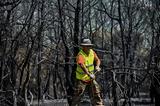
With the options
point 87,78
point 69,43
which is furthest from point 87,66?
point 69,43

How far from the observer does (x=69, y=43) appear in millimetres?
18016

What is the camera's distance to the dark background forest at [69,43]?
1259 cm

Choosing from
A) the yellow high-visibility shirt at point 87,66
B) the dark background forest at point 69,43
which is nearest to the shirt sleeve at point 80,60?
the yellow high-visibility shirt at point 87,66

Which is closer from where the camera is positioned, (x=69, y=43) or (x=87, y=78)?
(x=87, y=78)

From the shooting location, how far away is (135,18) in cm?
3256

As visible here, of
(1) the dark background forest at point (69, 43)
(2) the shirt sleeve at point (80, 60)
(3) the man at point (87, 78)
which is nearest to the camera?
(2) the shirt sleeve at point (80, 60)

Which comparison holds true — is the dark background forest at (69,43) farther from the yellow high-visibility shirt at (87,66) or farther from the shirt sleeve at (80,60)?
the shirt sleeve at (80,60)

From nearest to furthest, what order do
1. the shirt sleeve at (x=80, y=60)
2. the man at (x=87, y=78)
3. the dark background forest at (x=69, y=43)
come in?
the shirt sleeve at (x=80, y=60)
the man at (x=87, y=78)
the dark background forest at (x=69, y=43)

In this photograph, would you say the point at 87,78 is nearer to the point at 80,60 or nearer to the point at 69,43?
→ the point at 80,60

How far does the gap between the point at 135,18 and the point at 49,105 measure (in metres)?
9.60

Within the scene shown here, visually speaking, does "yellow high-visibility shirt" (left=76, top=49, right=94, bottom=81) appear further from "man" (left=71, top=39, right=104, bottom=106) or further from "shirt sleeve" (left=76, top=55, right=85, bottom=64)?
"shirt sleeve" (left=76, top=55, right=85, bottom=64)

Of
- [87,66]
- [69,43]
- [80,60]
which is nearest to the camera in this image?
[80,60]

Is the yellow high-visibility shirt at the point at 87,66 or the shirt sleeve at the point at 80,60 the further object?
the yellow high-visibility shirt at the point at 87,66

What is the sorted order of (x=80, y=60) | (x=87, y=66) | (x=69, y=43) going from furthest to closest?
1. (x=69, y=43)
2. (x=87, y=66)
3. (x=80, y=60)
